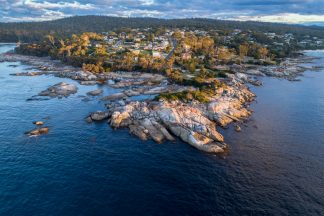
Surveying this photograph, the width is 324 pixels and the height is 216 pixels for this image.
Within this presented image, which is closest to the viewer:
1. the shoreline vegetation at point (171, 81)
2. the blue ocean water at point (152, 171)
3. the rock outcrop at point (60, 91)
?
the blue ocean water at point (152, 171)

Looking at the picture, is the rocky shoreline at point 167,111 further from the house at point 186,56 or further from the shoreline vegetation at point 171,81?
the house at point 186,56

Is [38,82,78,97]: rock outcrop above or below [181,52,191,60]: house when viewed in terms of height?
below

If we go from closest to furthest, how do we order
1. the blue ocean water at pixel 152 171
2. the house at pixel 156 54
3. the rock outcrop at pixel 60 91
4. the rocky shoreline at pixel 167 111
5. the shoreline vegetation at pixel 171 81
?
1. the blue ocean water at pixel 152 171
2. the rocky shoreline at pixel 167 111
3. the shoreline vegetation at pixel 171 81
4. the rock outcrop at pixel 60 91
5. the house at pixel 156 54

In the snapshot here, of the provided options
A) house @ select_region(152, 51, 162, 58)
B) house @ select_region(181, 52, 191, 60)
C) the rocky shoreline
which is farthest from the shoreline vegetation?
house @ select_region(181, 52, 191, 60)

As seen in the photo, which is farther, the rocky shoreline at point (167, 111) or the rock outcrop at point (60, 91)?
the rock outcrop at point (60, 91)

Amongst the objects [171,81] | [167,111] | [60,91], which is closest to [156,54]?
[171,81]

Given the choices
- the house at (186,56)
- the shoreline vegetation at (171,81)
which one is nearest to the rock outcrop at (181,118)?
the shoreline vegetation at (171,81)

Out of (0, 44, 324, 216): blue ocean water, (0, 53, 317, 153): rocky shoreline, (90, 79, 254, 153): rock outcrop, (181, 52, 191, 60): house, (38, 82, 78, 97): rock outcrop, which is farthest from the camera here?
(181, 52, 191, 60): house

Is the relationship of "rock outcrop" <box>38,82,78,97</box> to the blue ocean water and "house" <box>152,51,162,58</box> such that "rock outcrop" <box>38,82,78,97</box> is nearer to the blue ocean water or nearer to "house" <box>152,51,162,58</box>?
the blue ocean water

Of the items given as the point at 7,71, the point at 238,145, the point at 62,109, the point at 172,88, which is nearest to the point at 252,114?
the point at 238,145
